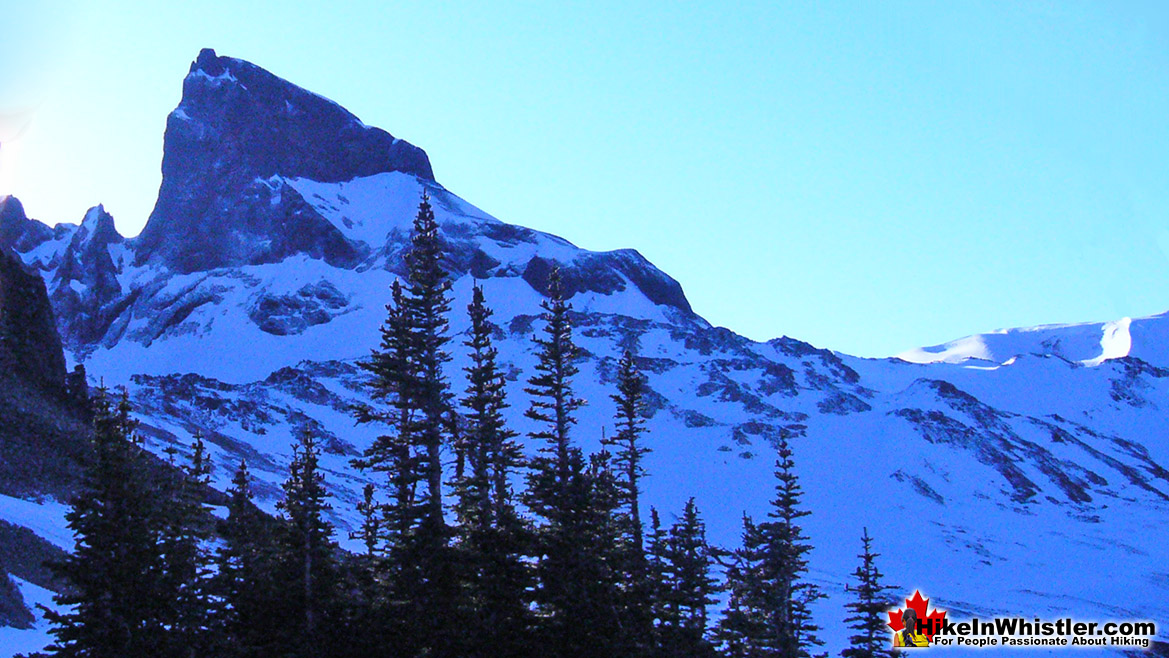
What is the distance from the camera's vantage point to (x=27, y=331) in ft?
258

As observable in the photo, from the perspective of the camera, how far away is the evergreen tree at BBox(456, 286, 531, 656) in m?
31.5

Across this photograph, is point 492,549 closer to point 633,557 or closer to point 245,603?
point 633,557

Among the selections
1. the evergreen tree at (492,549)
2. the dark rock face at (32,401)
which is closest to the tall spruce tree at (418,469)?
the evergreen tree at (492,549)

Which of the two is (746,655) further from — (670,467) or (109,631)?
(670,467)

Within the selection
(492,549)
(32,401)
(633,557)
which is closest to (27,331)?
(32,401)

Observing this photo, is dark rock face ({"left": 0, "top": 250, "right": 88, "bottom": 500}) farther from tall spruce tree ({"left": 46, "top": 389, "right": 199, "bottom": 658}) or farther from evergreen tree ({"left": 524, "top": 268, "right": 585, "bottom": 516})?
tall spruce tree ({"left": 46, "top": 389, "right": 199, "bottom": 658})

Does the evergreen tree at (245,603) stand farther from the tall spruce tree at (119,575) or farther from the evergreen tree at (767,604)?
the evergreen tree at (767,604)

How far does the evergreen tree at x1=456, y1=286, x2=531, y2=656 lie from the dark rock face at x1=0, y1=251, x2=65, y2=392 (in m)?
50.9

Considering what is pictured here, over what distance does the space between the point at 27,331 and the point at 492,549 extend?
59.7m

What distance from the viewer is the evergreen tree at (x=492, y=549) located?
3155 centimetres

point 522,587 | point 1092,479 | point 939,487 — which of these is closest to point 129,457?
point 522,587

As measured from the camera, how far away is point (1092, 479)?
17762cm

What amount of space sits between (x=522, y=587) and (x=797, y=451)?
143 meters

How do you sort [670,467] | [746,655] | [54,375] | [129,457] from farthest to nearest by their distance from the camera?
1. [670,467]
2. [54,375]
3. [746,655]
4. [129,457]
